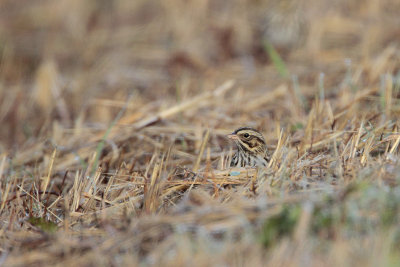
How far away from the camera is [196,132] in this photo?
19.7 ft

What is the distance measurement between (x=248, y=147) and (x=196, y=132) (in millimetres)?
1092

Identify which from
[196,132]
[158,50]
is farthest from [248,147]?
[158,50]

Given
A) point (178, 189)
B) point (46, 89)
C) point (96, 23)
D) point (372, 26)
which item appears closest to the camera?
point (178, 189)

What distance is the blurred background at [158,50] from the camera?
7965 mm

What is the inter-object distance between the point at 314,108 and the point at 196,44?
171 inches

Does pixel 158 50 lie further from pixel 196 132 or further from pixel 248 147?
pixel 248 147

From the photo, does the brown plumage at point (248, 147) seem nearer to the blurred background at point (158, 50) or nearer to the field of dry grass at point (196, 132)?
the field of dry grass at point (196, 132)

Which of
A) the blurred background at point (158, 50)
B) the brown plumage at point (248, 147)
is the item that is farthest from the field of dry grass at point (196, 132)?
the brown plumage at point (248, 147)

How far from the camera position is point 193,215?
10.7 feet

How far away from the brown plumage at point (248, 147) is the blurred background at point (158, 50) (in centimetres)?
166

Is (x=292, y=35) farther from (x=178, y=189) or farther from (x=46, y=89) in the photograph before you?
(x=178, y=189)

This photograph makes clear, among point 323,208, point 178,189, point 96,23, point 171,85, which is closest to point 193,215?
point 323,208

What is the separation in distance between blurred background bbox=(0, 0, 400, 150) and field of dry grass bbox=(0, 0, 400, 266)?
3 centimetres

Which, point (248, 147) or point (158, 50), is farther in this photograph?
point (158, 50)
